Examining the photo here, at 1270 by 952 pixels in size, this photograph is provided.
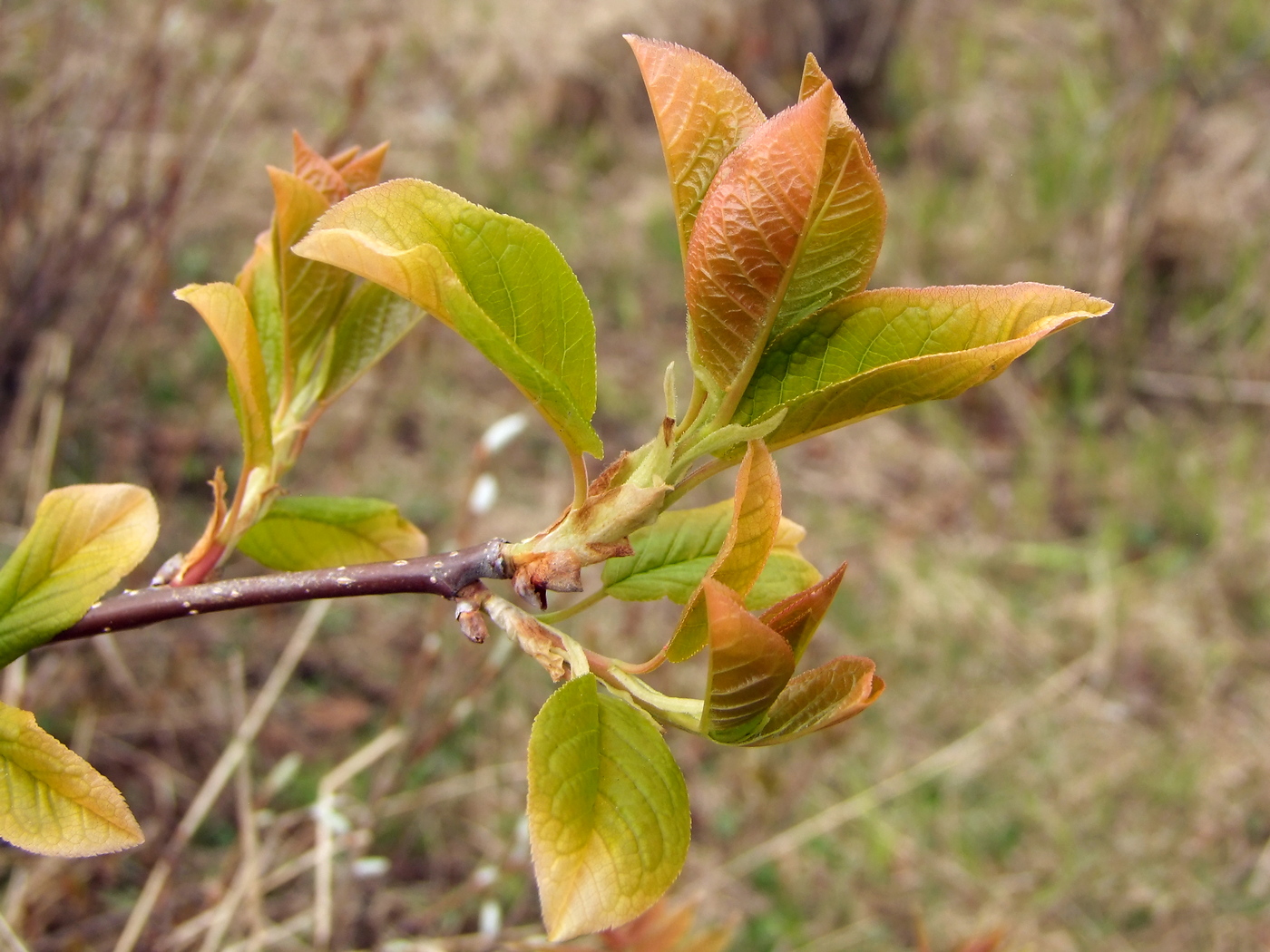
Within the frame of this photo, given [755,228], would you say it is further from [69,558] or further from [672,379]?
[69,558]

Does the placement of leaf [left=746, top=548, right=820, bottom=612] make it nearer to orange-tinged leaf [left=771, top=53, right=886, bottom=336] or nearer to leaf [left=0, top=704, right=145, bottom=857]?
orange-tinged leaf [left=771, top=53, right=886, bottom=336]

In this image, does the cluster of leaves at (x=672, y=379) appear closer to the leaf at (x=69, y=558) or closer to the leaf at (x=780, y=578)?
the leaf at (x=69, y=558)

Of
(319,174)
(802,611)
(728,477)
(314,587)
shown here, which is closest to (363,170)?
(319,174)

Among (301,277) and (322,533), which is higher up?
(301,277)

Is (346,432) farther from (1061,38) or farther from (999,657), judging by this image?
(1061,38)

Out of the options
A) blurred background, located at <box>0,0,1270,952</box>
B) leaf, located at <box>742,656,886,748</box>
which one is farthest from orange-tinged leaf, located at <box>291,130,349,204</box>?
blurred background, located at <box>0,0,1270,952</box>

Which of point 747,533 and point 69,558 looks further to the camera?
point 69,558
